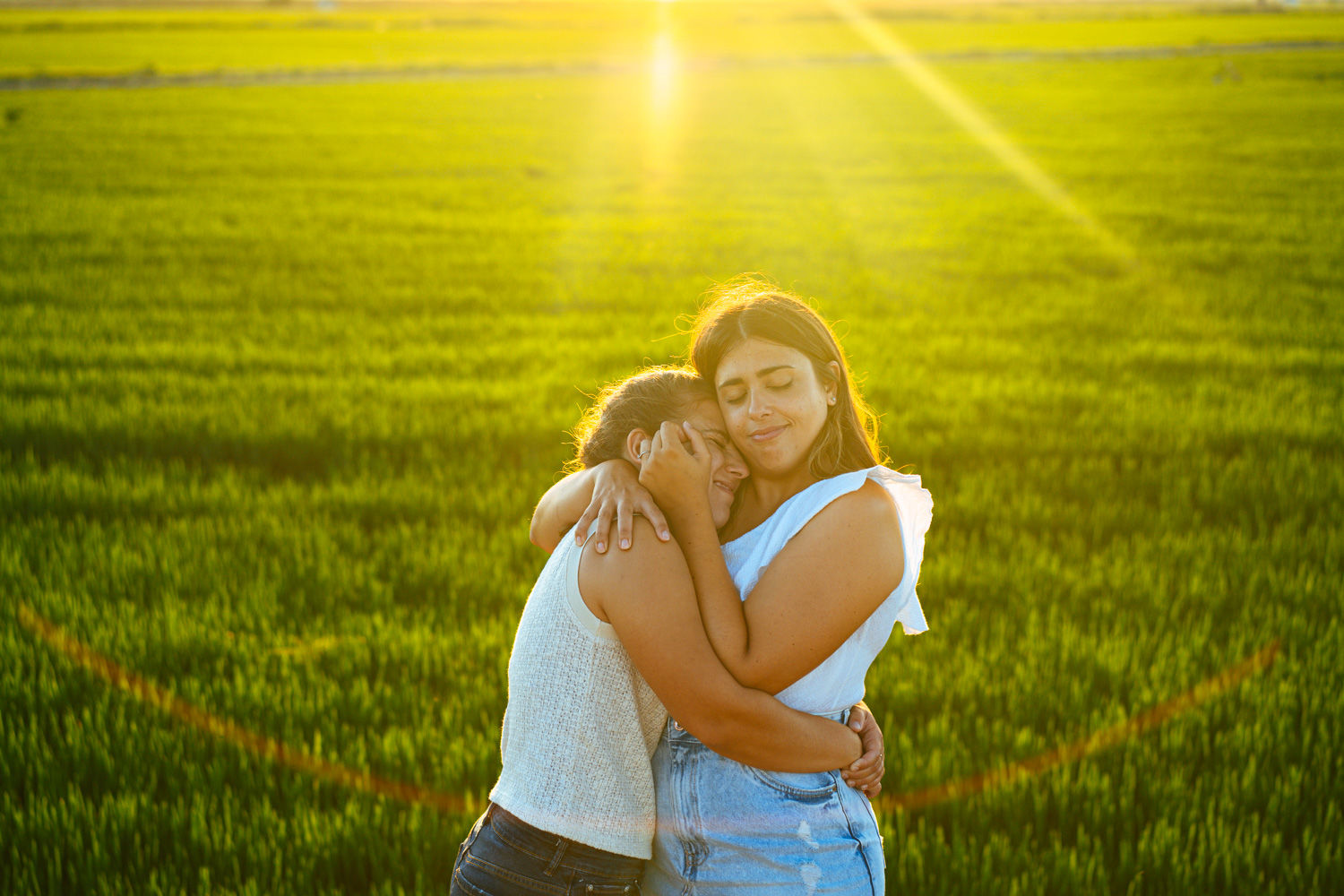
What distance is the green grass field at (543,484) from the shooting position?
292 cm

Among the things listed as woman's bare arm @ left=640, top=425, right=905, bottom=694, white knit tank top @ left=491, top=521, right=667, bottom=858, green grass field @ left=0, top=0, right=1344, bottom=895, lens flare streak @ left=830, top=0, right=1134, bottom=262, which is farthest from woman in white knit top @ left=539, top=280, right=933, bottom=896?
lens flare streak @ left=830, top=0, right=1134, bottom=262

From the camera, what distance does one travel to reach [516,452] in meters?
6.13

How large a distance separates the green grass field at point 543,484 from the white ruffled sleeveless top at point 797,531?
107cm

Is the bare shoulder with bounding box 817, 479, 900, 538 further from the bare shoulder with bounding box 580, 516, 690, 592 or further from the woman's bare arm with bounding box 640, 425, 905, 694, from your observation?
the bare shoulder with bounding box 580, 516, 690, 592

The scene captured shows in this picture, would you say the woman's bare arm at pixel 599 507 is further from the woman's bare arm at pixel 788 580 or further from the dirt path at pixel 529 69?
the dirt path at pixel 529 69

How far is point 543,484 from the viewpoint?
564 centimetres

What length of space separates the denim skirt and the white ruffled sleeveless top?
0.47ft

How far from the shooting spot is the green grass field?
2.92 metres


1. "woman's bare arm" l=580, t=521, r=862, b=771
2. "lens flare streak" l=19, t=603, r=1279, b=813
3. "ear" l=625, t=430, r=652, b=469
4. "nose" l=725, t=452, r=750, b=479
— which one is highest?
"ear" l=625, t=430, r=652, b=469

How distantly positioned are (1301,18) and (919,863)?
9483 centimetres

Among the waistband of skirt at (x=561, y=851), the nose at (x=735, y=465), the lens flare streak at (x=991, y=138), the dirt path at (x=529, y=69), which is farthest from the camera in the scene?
the dirt path at (x=529, y=69)

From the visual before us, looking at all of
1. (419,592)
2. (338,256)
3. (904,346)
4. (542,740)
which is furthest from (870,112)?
(542,740)

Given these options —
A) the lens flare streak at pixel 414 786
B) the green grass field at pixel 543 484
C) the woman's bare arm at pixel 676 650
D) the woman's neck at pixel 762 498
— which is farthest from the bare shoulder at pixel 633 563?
the lens flare streak at pixel 414 786

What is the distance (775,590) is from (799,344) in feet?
1.72
